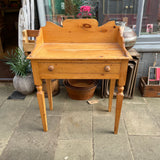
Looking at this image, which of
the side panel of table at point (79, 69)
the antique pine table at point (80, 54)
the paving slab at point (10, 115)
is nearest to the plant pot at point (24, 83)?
the paving slab at point (10, 115)

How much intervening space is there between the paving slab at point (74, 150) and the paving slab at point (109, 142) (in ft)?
0.27

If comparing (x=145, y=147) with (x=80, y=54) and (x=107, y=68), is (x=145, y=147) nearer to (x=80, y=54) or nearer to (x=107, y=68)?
(x=107, y=68)

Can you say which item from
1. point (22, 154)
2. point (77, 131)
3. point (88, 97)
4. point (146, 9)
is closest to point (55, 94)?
point (88, 97)

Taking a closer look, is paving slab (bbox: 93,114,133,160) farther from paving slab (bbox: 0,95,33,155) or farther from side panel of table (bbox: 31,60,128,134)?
paving slab (bbox: 0,95,33,155)

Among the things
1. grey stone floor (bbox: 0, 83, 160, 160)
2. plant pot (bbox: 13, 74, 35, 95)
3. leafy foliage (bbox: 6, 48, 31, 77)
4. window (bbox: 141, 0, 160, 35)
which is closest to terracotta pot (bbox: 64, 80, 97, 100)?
grey stone floor (bbox: 0, 83, 160, 160)

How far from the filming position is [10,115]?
2.38 metres

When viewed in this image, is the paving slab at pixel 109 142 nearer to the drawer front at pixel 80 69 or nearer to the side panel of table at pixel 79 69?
the side panel of table at pixel 79 69

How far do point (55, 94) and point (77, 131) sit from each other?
0.96 m

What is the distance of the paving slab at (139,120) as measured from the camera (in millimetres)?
2039

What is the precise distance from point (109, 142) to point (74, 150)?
1.38ft

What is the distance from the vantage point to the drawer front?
5.13 ft

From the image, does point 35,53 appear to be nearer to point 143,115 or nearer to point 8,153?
point 8,153

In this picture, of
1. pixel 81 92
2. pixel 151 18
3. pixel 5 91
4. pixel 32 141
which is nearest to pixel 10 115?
pixel 32 141

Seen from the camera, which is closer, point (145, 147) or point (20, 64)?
point (145, 147)
